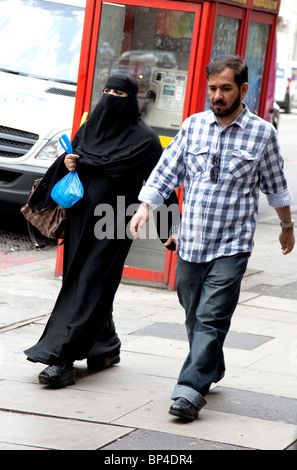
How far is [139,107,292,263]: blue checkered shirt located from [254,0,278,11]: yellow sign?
3.95 m

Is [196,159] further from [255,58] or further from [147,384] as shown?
[255,58]

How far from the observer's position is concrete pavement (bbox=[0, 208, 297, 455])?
4.32 metres

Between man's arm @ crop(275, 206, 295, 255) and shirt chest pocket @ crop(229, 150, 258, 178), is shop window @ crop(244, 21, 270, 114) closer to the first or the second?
man's arm @ crop(275, 206, 295, 255)

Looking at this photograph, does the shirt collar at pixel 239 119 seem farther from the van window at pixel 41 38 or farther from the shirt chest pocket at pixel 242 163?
the van window at pixel 41 38

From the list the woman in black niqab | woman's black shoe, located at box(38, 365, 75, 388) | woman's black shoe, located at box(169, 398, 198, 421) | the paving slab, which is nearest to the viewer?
the paving slab

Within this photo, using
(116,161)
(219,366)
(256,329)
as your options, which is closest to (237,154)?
(116,161)

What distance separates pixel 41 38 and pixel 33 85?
88cm

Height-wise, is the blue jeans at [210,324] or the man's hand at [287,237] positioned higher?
the man's hand at [287,237]

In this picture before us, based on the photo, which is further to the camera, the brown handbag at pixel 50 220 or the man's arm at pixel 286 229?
the brown handbag at pixel 50 220

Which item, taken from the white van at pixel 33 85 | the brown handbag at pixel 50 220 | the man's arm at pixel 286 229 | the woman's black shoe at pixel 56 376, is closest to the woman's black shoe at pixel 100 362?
the woman's black shoe at pixel 56 376

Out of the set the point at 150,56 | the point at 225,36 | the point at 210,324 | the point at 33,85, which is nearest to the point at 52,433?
the point at 210,324

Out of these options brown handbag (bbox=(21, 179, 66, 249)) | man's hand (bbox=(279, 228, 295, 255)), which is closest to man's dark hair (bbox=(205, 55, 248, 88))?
man's hand (bbox=(279, 228, 295, 255))

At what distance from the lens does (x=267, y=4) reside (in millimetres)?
8594

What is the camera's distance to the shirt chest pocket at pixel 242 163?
460cm
